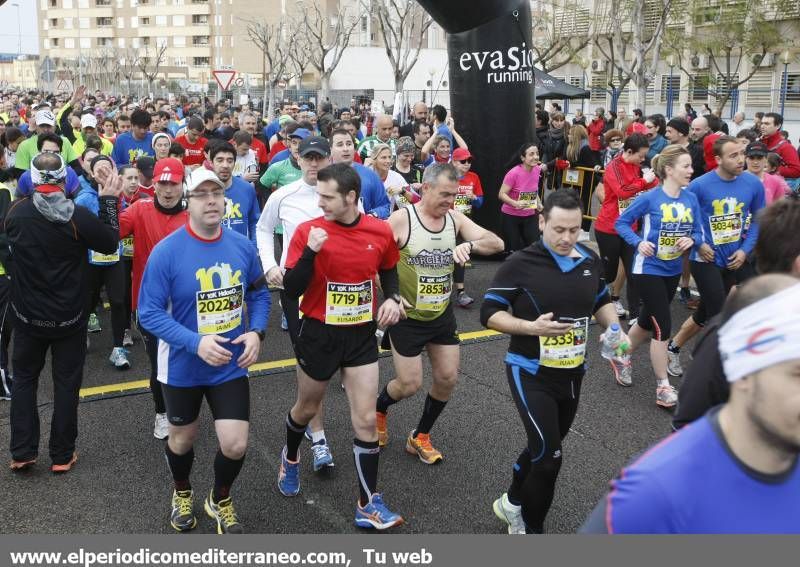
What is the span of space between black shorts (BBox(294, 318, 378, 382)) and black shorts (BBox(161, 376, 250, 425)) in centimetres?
48

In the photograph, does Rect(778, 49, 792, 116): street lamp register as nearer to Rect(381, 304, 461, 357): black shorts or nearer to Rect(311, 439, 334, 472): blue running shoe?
Rect(381, 304, 461, 357): black shorts

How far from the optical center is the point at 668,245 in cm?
632

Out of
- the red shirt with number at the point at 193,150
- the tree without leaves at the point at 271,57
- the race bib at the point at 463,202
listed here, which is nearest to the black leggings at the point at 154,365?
the race bib at the point at 463,202

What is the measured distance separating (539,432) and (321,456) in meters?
1.72

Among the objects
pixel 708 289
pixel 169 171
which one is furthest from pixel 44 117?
pixel 708 289

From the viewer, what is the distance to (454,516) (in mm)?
4602

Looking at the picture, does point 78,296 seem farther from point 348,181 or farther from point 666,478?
point 666,478

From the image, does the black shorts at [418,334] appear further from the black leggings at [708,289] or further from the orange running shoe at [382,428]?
the black leggings at [708,289]

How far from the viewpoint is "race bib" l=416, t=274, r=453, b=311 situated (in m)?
5.08

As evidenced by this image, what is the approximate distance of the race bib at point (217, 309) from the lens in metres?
4.12

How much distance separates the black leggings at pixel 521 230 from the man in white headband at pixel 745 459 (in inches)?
318

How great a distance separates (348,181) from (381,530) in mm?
1912

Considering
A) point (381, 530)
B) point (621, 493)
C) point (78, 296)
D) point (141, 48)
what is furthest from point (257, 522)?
point (141, 48)

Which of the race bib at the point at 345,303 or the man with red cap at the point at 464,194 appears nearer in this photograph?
the race bib at the point at 345,303
